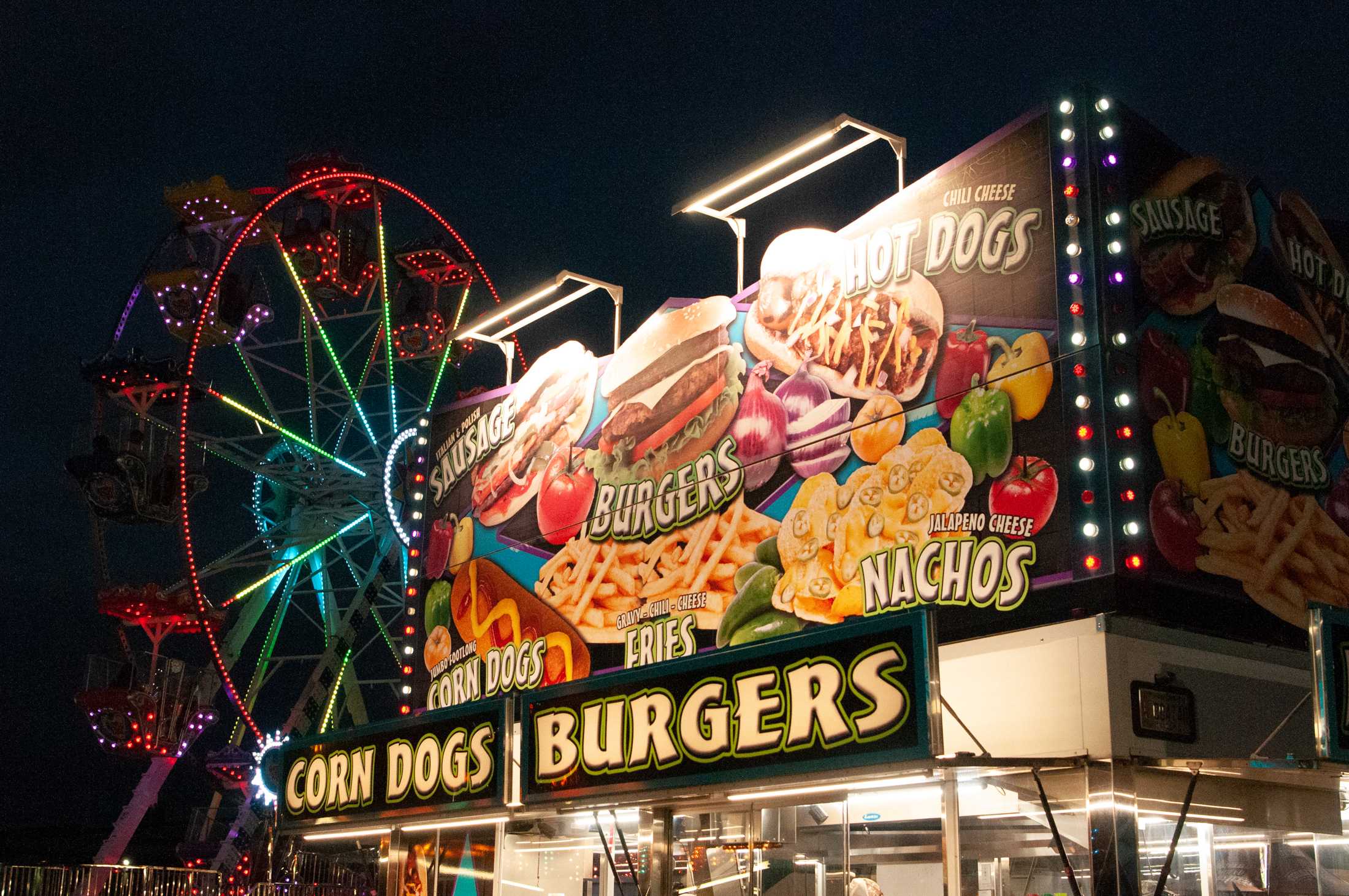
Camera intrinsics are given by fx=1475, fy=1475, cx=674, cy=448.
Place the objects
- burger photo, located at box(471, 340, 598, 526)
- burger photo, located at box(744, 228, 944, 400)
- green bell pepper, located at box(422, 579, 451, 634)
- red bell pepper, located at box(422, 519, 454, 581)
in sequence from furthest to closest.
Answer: red bell pepper, located at box(422, 519, 454, 581)
green bell pepper, located at box(422, 579, 451, 634)
burger photo, located at box(471, 340, 598, 526)
burger photo, located at box(744, 228, 944, 400)

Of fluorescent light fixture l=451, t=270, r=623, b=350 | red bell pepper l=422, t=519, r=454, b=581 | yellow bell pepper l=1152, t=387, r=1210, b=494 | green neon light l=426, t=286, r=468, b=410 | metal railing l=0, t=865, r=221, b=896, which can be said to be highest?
green neon light l=426, t=286, r=468, b=410

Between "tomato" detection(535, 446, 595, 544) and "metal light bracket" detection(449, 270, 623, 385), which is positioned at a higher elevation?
"metal light bracket" detection(449, 270, 623, 385)

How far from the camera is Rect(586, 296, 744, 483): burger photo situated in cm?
1330

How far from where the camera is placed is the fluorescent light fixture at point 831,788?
931cm

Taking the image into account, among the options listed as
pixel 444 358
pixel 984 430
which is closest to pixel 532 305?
pixel 984 430

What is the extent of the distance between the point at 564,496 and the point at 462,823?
131 inches

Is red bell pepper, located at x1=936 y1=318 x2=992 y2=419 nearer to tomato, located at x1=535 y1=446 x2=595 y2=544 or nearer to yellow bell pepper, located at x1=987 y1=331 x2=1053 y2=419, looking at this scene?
yellow bell pepper, located at x1=987 y1=331 x2=1053 y2=419

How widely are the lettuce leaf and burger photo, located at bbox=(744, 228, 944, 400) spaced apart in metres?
0.31

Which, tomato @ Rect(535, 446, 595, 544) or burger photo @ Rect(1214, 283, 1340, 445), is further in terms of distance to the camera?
tomato @ Rect(535, 446, 595, 544)

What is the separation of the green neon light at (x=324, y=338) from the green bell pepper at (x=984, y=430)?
17220 mm

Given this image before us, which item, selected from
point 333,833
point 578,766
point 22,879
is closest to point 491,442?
point 333,833

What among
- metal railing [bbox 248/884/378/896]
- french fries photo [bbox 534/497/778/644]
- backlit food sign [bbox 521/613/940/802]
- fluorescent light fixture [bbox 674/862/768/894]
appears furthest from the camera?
metal railing [bbox 248/884/378/896]

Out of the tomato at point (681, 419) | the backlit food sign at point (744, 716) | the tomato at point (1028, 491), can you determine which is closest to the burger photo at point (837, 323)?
the tomato at point (681, 419)

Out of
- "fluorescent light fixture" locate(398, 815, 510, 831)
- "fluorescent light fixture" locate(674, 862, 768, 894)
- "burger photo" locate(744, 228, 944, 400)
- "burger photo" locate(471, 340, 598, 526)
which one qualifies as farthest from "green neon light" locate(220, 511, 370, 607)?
"fluorescent light fixture" locate(674, 862, 768, 894)
